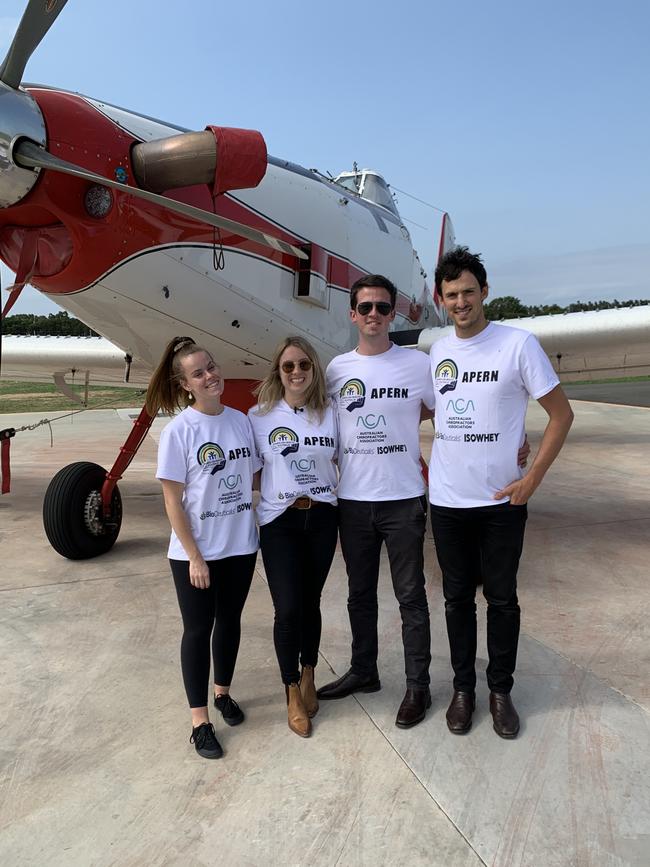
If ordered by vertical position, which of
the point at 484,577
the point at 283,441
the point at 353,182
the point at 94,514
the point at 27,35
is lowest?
the point at 94,514

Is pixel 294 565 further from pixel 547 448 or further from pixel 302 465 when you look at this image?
pixel 547 448

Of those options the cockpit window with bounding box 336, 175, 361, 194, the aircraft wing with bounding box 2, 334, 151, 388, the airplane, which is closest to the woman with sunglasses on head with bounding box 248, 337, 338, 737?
the airplane

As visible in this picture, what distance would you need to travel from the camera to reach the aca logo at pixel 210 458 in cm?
238

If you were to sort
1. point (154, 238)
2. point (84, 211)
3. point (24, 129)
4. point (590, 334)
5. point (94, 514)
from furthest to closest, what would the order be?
1. point (590, 334)
2. point (94, 514)
3. point (154, 238)
4. point (84, 211)
5. point (24, 129)

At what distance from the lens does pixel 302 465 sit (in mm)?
2521

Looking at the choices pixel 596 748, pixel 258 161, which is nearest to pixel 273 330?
pixel 258 161

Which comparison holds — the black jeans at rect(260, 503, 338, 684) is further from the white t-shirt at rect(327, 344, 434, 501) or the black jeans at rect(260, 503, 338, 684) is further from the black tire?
the black tire

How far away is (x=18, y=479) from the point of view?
25.5 feet

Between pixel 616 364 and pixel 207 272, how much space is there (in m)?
5.69

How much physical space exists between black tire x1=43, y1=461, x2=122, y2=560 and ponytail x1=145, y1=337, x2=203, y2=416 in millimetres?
2216

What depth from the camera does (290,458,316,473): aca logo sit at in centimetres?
252

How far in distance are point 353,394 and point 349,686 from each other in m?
1.21

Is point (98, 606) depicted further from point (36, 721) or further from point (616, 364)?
point (616, 364)

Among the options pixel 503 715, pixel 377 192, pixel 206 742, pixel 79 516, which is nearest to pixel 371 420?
pixel 503 715
